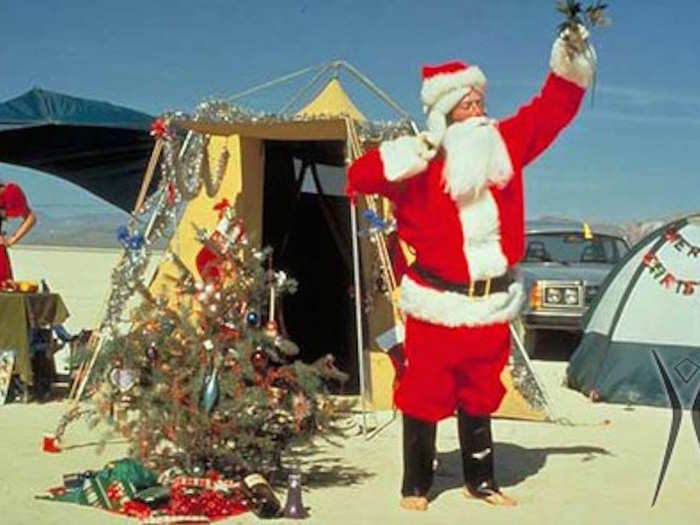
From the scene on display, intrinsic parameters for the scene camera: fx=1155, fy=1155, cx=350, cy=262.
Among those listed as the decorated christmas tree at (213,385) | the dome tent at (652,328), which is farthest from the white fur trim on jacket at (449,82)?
the dome tent at (652,328)

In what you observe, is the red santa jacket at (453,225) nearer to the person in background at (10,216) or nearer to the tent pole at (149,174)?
the tent pole at (149,174)

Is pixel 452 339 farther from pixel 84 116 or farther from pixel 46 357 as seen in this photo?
pixel 84 116

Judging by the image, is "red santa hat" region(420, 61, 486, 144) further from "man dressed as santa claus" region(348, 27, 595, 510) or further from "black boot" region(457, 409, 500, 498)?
"black boot" region(457, 409, 500, 498)

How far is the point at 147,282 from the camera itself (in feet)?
29.5

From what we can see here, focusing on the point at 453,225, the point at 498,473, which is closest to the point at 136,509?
the point at 453,225

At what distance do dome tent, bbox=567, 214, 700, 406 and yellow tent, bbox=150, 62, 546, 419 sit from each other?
1543 millimetres

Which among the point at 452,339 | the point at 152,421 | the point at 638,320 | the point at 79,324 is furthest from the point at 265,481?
the point at 79,324

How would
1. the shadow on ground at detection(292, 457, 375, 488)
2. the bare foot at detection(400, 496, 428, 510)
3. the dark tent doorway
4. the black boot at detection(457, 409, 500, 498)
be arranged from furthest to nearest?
the dark tent doorway, the shadow on ground at detection(292, 457, 375, 488), the black boot at detection(457, 409, 500, 498), the bare foot at detection(400, 496, 428, 510)

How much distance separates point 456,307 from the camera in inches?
233

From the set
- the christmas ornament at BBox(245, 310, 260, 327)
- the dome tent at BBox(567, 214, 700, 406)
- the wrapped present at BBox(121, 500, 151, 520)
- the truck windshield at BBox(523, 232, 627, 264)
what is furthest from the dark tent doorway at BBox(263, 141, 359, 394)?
the wrapped present at BBox(121, 500, 151, 520)

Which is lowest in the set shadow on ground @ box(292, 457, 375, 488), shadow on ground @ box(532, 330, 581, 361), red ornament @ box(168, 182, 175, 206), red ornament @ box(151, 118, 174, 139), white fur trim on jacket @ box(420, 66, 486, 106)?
shadow on ground @ box(532, 330, 581, 361)

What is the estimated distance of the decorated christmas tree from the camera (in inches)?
232

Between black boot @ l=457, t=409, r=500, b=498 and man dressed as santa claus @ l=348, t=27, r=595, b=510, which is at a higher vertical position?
man dressed as santa claus @ l=348, t=27, r=595, b=510

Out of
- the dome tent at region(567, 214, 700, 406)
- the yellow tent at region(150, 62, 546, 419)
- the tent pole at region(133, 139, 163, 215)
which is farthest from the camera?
the dome tent at region(567, 214, 700, 406)
